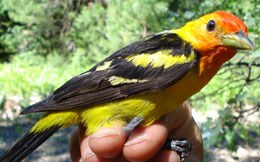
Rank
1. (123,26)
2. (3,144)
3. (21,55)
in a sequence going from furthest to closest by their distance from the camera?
1. (21,55)
2. (123,26)
3. (3,144)

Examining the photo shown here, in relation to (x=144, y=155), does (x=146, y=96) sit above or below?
above

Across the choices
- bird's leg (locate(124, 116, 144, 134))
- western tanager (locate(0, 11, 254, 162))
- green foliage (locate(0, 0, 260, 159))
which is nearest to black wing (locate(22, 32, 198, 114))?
western tanager (locate(0, 11, 254, 162))

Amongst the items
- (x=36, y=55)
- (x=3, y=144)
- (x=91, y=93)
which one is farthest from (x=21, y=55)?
(x=91, y=93)

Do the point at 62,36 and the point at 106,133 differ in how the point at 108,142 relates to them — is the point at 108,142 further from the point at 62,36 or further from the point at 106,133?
the point at 62,36

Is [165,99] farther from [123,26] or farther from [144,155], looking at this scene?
[123,26]

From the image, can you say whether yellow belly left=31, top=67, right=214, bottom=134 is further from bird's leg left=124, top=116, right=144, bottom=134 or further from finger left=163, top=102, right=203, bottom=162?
finger left=163, top=102, right=203, bottom=162

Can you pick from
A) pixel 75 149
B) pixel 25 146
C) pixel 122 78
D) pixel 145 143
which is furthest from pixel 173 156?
pixel 25 146

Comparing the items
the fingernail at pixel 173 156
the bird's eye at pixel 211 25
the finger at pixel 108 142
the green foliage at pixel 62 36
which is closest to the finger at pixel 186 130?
the fingernail at pixel 173 156
